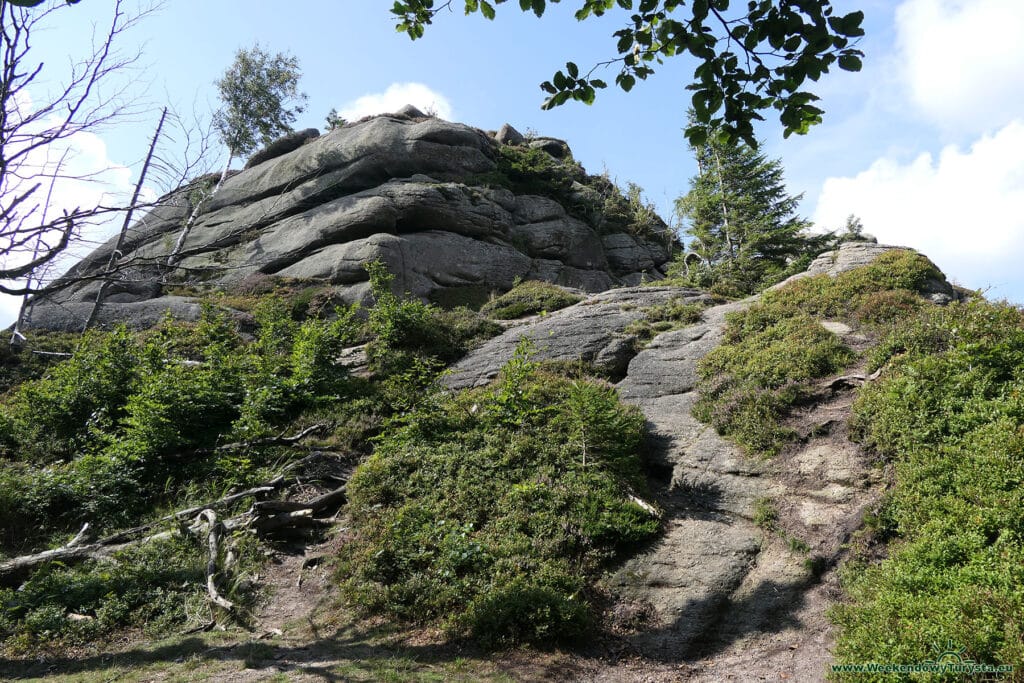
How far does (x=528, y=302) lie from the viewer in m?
20.2

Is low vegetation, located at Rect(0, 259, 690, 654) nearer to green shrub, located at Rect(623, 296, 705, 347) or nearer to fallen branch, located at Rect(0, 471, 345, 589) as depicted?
fallen branch, located at Rect(0, 471, 345, 589)

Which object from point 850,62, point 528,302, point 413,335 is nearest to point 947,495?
point 850,62

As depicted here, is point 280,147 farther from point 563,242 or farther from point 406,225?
point 563,242

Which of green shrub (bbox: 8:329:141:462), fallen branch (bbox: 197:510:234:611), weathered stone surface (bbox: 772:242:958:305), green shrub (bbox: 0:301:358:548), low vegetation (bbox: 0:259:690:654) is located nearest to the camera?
low vegetation (bbox: 0:259:690:654)

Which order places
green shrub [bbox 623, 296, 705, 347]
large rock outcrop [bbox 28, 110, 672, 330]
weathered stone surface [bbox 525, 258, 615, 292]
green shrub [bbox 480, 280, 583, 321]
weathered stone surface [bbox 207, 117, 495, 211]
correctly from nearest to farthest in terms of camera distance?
green shrub [bbox 623, 296, 705, 347], green shrub [bbox 480, 280, 583, 321], large rock outcrop [bbox 28, 110, 672, 330], weathered stone surface [bbox 525, 258, 615, 292], weathered stone surface [bbox 207, 117, 495, 211]

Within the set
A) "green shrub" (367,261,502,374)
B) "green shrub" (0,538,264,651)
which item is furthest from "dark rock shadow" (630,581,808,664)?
"green shrub" (367,261,502,374)

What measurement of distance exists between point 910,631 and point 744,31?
498 centimetres

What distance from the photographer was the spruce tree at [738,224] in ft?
75.8

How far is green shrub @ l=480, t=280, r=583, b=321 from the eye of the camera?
64.3 ft

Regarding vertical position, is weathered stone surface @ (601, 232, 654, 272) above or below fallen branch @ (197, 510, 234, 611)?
above

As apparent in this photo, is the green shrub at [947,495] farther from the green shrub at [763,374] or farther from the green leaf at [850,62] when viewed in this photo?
the green leaf at [850,62]

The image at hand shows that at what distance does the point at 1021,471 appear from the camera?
20.9 ft

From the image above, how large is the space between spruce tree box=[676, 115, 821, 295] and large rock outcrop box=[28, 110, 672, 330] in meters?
3.11

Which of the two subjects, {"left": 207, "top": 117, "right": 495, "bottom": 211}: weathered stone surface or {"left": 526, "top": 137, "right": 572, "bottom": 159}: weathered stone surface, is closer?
{"left": 207, "top": 117, "right": 495, "bottom": 211}: weathered stone surface
